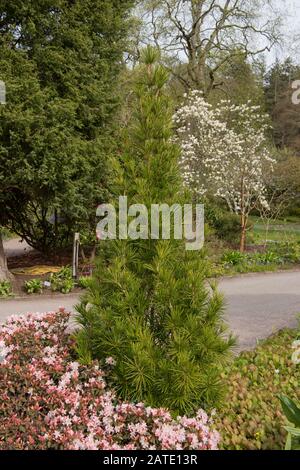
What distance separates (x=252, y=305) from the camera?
7750mm

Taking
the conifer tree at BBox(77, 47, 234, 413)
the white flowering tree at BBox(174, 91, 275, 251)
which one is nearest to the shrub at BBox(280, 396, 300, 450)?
the conifer tree at BBox(77, 47, 234, 413)

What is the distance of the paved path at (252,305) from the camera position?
6.32 meters

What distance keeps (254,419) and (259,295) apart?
5447 millimetres

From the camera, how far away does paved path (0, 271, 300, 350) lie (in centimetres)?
632

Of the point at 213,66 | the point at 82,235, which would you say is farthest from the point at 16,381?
the point at 213,66

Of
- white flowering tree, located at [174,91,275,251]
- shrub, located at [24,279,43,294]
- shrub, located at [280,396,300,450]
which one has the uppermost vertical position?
white flowering tree, located at [174,91,275,251]

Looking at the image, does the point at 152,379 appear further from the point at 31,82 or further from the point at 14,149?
the point at 31,82

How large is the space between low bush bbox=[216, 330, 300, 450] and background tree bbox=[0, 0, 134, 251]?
201 inches

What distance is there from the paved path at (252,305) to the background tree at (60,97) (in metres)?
2.03

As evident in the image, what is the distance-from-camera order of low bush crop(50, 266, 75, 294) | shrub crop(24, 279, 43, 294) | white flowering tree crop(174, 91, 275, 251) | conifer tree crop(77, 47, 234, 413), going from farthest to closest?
white flowering tree crop(174, 91, 275, 251) → low bush crop(50, 266, 75, 294) → shrub crop(24, 279, 43, 294) → conifer tree crop(77, 47, 234, 413)

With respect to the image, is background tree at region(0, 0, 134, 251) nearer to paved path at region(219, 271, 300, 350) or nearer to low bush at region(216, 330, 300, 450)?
paved path at region(219, 271, 300, 350)

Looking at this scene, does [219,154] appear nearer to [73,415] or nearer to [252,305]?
[252,305]

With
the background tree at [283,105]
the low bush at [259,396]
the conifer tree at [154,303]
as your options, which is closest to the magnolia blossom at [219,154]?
the low bush at [259,396]

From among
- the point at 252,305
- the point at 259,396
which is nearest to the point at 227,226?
the point at 252,305
